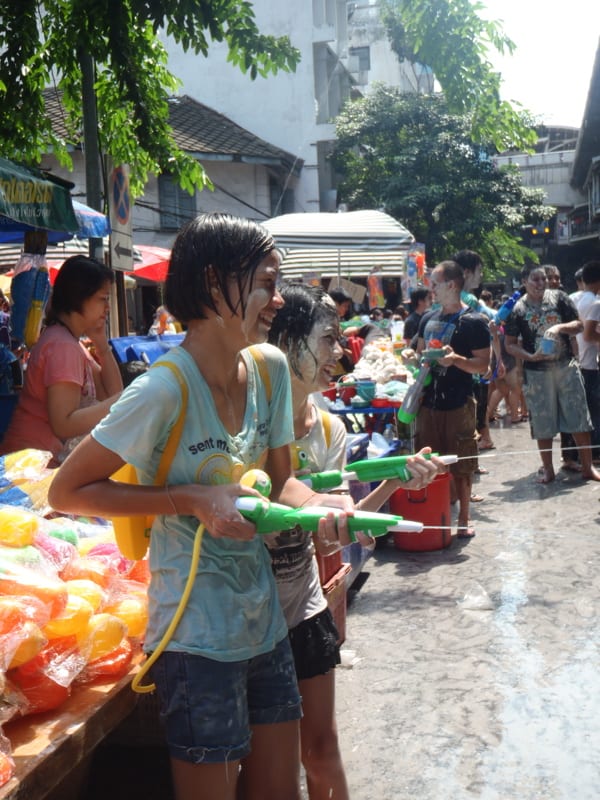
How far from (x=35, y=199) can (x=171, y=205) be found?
1889cm

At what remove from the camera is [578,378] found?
8297mm

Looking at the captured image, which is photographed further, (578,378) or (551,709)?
(578,378)

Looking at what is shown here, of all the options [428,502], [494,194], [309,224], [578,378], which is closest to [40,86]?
[309,224]

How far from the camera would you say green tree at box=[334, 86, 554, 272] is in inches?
1038

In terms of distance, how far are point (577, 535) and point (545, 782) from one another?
3.63 m

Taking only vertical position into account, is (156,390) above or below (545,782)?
above

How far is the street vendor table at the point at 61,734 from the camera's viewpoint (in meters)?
1.97

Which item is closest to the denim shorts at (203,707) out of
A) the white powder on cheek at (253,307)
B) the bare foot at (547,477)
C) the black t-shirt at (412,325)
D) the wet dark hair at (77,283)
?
the white powder on cheek at (253,307)

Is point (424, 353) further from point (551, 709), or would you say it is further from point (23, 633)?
point (23, 633)

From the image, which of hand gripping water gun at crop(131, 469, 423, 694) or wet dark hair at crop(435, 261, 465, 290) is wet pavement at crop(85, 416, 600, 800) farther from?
wet dark hair at crop(435, 261, 465, 290)

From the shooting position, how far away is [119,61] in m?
6.94

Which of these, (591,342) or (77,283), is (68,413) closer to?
(77,283)

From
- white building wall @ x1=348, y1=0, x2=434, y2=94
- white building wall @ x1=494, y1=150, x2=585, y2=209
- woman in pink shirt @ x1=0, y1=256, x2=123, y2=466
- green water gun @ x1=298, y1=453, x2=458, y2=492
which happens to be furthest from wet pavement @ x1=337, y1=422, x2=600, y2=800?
white building wall @ x1=494, y1=150, x2=585, y2=209

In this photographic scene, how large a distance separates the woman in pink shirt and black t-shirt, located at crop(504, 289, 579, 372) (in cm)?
495
